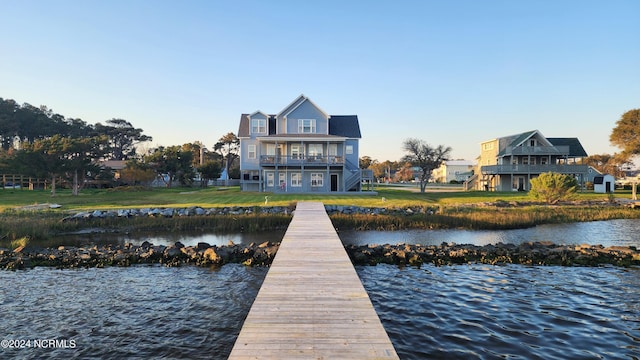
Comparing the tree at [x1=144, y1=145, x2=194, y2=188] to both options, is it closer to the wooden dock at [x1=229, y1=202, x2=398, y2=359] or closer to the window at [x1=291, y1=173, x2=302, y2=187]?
the window at [x1=291, y1=173, x2=302, y2=187]

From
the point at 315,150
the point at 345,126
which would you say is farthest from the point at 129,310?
the point at 345,126

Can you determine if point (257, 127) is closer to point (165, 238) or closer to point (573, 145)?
point (165, 238)

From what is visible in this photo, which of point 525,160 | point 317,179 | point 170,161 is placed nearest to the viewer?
point 317,179

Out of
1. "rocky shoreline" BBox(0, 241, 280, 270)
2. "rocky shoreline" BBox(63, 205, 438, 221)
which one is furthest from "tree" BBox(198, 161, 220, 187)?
"rocky shoreline" BBox(0, 241, 280, 270)

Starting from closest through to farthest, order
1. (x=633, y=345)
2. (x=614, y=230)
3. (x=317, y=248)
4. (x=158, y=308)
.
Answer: (x=633, y=345) → (x=158, y=308) → (x=317, y=248) → (x=614, y=230)

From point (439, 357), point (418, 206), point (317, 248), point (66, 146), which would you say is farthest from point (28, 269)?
point (66, 146)

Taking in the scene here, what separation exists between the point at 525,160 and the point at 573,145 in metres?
8.61

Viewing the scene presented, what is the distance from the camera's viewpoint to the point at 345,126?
38906 mm

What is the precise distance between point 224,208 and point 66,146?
19.3 meters

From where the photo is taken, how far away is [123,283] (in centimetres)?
1027

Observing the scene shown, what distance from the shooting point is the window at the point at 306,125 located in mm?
37125

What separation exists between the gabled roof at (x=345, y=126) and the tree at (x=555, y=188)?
1708cm

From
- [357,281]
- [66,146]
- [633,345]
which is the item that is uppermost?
[66,146]

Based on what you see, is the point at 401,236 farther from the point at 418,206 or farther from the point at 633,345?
the point at 633,345
